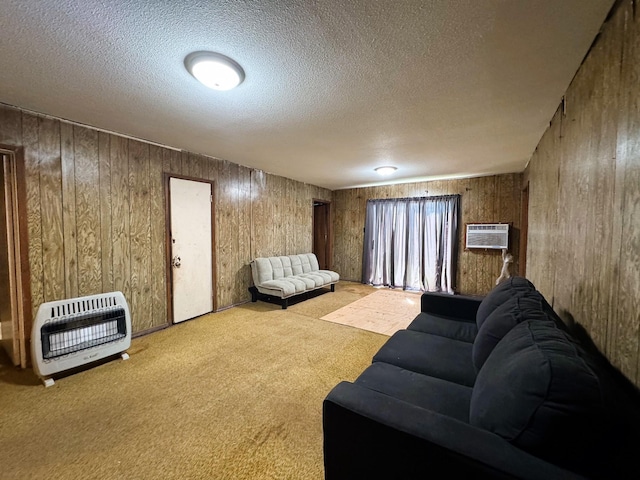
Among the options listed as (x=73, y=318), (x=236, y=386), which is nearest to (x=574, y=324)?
(x=236, y=386)

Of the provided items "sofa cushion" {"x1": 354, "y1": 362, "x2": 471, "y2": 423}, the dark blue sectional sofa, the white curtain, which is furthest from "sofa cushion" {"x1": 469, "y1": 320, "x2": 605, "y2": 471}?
the white curtain

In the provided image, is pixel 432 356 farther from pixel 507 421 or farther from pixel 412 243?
pixel 412 243

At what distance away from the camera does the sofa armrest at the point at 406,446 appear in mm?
754

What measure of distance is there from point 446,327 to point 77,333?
320 cm

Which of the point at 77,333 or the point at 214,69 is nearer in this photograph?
the point at 214,69

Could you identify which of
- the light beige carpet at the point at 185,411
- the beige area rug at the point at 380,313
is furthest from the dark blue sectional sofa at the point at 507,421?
the beige area rug at the point at 380,313

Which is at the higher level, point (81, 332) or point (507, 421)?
point (507, 421)

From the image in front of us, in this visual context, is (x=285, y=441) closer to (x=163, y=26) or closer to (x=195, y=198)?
(x=163, y=26)

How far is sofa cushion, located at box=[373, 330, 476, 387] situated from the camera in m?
1.50

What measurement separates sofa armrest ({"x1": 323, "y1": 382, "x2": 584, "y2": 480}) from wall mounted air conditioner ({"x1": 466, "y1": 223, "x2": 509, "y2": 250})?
468cm

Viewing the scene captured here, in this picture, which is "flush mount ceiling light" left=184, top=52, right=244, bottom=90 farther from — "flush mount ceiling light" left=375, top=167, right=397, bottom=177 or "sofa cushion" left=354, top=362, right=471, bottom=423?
"flush mount ceiling light" left=375, top=167, right=397, bottom=177

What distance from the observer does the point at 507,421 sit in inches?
32.5

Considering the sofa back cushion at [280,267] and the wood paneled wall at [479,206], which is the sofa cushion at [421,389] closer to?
the sofa back cushion at [280,267]

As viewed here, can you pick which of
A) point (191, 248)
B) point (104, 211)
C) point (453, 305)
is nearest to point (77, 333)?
point (104, 211)
